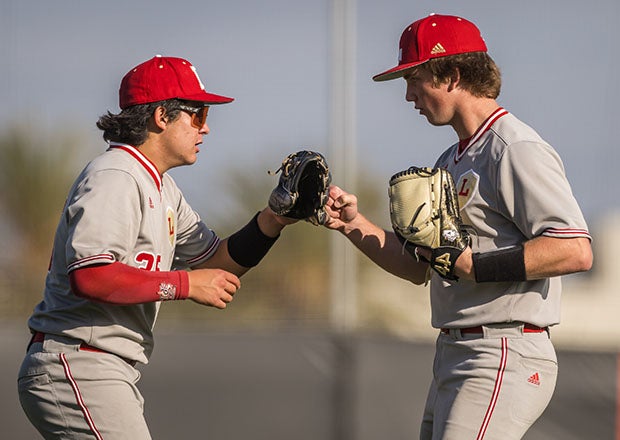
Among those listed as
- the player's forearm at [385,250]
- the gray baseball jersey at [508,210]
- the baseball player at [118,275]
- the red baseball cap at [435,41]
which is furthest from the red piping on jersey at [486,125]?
the baseball player at [118,275]

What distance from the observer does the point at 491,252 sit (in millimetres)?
3199

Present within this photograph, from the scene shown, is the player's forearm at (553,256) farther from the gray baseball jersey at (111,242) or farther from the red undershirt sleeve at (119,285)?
the gray baseball jersey at (111,242)

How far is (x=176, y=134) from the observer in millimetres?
3723

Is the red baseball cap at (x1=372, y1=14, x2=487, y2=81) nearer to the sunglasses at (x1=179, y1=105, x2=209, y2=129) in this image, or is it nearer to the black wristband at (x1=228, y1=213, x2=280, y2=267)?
the sunglasses at (x1=179, y1=105, x2=209, y2=129)

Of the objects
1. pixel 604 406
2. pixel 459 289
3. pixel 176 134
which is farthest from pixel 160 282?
pixel 604 406

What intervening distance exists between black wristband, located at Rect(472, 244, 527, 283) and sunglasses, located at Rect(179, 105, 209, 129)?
1.17m

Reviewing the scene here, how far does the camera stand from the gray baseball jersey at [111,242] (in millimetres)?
3293

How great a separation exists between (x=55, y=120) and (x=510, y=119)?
5390 mm

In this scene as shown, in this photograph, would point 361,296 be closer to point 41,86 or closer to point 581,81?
point 581,81

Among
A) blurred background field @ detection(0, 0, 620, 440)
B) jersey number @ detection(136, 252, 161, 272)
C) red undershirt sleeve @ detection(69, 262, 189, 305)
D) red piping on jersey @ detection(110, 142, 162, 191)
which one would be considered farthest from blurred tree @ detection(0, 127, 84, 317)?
red undershirt sleeve @ detection(69, 262, 189, 305)

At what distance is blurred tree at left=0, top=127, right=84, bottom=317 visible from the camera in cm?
788

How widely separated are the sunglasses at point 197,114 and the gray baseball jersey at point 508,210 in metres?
0.97

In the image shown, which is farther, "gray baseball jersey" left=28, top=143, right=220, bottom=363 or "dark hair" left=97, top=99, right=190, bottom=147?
"dark hair" left=97, top=99, right=190, bottom=147

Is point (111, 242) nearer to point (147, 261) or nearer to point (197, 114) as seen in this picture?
point (147, 261)
